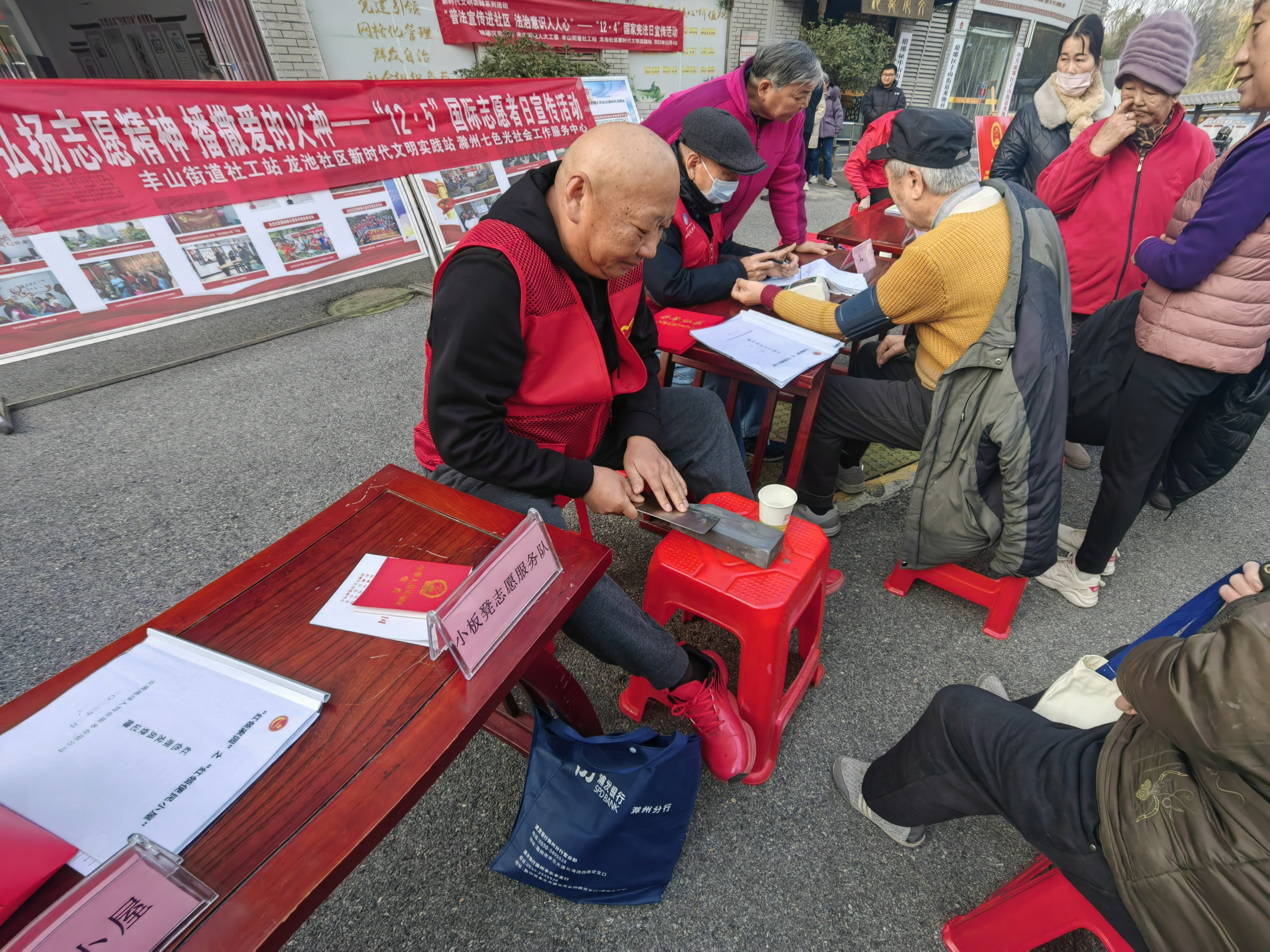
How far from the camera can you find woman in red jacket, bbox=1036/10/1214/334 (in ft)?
6.27

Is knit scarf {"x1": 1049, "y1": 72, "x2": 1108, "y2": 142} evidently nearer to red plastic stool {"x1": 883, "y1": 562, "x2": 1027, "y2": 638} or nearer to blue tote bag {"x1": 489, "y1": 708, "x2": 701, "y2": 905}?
red plastic stool {"x1": 883, "y1": 562, "x2": 1027, "y2": 638}

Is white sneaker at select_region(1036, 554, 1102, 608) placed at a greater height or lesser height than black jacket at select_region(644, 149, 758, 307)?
lesser

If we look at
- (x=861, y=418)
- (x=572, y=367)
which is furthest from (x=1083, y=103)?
(x=572, y=367)

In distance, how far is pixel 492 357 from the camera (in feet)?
4.26

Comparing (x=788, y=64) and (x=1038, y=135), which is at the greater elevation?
(x=788, y=64)

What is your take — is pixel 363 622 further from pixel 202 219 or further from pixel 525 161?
pixel 525 161

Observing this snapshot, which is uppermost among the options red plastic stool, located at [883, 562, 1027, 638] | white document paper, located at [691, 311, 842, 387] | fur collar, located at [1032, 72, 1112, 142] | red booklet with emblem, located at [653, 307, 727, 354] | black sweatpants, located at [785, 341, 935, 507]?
fur collar, located at [1032, 72, 1112, 142]

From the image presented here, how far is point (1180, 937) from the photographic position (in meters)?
0.78

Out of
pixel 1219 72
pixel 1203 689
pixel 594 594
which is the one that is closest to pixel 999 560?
pixel 1203 689

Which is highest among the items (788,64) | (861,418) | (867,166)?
(788,64)

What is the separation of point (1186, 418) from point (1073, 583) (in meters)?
0.69

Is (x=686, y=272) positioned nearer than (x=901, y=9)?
Yes

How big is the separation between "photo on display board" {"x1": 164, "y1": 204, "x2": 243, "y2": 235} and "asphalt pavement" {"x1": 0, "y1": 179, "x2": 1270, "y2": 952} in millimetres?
803

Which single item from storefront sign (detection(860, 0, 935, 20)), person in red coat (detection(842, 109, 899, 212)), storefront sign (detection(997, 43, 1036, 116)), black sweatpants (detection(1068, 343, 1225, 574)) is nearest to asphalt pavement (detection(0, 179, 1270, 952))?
black sweatpants (detection(1068, 343, 1225, 574))
